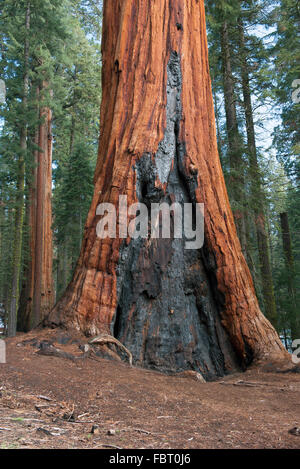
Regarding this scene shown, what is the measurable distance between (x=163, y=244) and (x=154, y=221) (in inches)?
14.8

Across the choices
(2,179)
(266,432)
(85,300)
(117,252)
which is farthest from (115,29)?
(2,179)

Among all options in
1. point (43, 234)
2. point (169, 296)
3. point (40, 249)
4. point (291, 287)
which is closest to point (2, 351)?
point (169, 296)

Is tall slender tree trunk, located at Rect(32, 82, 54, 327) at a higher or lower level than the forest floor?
higher

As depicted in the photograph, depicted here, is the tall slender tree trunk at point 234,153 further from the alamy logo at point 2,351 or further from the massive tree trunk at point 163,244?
the alamy logo at point 2,351

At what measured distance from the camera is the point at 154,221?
5.54m

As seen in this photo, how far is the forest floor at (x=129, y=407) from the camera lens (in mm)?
2338

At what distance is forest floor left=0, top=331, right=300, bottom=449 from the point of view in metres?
2.34

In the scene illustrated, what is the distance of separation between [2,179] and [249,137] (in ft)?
33.7

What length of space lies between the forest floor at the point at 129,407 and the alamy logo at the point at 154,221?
Answer: 5.80ft

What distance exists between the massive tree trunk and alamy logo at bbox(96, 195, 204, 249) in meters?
0.10

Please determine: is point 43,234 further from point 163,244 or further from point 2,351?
point 2,351

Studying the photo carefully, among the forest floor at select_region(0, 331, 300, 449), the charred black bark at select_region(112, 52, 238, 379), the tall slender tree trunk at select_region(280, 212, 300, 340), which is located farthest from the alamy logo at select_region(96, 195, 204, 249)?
the tall slender tree trunk at select_region(280, 212, 300, 340)

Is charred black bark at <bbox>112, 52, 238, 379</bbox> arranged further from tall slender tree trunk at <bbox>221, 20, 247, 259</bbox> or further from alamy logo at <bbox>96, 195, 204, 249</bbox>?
tall slender tree trunk at <bbox>221, 20, 247, 259</bbox>

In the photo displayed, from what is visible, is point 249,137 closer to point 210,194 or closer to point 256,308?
point 210,194
